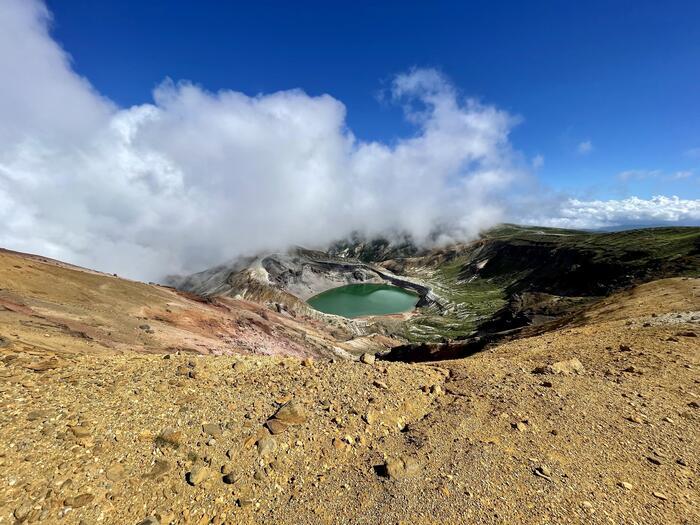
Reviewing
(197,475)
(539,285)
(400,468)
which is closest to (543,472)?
(400,468)

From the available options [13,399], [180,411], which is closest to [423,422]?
[180,411]

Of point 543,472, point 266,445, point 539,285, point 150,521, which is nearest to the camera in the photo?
point 150,521

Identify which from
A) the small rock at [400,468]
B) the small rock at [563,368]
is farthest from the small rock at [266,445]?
the small rock at [563,368]

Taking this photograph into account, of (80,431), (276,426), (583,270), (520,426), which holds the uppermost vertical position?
(80,431)

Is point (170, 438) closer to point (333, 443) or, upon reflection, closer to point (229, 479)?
point (229, 479)

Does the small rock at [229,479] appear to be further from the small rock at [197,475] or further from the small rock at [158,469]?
the small rock at [158,469]

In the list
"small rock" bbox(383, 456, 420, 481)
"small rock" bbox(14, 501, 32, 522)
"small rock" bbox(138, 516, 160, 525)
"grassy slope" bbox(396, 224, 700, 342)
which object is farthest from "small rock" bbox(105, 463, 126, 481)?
"grassy slope" bbox(396, 224, 700, 342)

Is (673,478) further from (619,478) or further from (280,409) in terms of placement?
(280,409)
